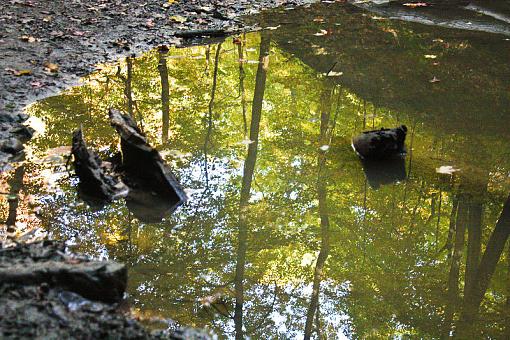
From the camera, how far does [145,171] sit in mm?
4621

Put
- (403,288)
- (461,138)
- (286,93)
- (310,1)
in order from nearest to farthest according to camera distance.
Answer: (403,288)
(461,138)
(286,93)
(310,1)

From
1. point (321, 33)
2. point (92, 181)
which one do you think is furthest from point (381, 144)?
point (321, 33)

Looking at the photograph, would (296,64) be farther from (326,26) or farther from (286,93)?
(326,26)

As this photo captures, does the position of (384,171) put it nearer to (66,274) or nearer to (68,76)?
(66,274)

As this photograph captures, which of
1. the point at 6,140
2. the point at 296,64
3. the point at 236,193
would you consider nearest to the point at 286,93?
the point at 296,64

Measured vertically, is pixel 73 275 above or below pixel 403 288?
above

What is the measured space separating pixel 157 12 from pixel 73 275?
26.1 feet

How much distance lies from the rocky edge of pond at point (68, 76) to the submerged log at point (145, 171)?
1.06 m

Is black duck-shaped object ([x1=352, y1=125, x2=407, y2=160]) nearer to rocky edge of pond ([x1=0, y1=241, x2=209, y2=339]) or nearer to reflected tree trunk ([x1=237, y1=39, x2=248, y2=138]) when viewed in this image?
reflected tree trunk ([x1=237, y1=39, x2=248, y2=138])

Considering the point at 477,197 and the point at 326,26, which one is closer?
the point at 477,197

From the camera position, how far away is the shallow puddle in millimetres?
3506

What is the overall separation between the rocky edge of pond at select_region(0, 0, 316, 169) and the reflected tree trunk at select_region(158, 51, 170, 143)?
561mm

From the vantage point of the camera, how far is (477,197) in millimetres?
4703

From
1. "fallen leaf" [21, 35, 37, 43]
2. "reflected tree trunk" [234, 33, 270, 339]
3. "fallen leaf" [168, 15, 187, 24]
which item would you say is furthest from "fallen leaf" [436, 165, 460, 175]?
"fallen leaf" [168, 15, 187, 24]
